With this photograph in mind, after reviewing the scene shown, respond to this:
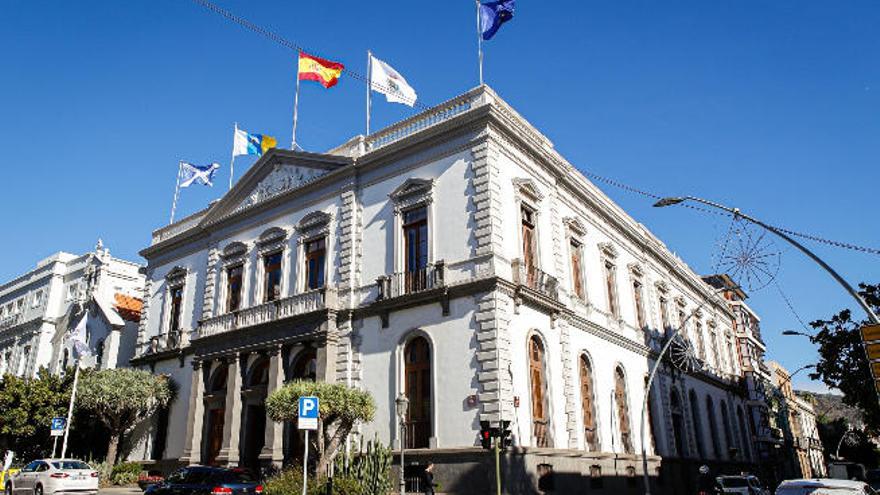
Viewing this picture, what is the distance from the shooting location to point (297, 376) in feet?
88.9

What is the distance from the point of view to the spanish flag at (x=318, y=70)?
28453 mm

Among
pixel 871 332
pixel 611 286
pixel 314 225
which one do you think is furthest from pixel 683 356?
pixel 871 332

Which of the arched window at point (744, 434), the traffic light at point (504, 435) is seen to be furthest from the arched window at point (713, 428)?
the traffic light at point (504, 435)

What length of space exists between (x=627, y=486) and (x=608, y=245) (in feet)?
38.2

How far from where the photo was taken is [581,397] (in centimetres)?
2711

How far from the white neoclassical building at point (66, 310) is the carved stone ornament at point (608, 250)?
26937 mm

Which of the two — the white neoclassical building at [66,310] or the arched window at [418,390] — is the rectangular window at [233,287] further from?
the arched window at [418,390]

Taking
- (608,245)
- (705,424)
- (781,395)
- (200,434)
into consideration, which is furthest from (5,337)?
(781,395)

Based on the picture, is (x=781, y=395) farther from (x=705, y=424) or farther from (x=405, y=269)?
(x=405, y=269)

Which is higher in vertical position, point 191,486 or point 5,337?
point 5,337

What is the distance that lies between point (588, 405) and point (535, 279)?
21.3 feet

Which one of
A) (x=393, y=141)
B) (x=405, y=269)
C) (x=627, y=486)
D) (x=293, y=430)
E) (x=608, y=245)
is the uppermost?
(x=393, y=141)

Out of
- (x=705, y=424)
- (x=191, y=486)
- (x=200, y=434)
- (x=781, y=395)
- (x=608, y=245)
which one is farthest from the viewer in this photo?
(x=781, y=395)

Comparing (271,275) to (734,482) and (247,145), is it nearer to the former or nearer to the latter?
(247,145)
